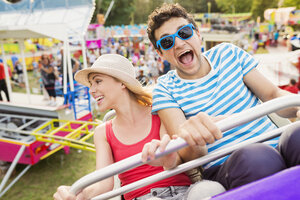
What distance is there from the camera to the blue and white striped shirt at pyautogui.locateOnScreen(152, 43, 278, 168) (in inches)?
57.9

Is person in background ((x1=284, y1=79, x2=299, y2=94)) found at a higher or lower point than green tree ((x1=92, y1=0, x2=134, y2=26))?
lower

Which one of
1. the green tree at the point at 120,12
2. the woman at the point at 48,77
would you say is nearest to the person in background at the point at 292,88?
the woman at the point at 48,77

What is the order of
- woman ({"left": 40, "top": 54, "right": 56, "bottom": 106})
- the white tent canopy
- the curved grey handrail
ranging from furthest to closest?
1. woman ({"left": 40, "top": 54, "right": 56, "bottom": 106})
2. the white tent canopy
3. the curved grey handrail

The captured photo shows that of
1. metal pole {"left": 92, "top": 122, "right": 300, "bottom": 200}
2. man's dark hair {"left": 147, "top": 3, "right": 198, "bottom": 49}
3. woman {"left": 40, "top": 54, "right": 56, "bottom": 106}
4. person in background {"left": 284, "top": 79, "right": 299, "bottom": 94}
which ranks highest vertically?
man's dark hair {"left": 147, "top": 3, "right": 198, "bottom": 49}

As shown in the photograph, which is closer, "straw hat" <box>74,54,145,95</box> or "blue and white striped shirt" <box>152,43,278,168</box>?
"blue and white striped shirt" <box>152,43,278,168</box>

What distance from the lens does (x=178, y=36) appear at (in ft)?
5.26

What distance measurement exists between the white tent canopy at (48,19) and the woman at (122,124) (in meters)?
3.77

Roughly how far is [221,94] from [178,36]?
442 millimetres

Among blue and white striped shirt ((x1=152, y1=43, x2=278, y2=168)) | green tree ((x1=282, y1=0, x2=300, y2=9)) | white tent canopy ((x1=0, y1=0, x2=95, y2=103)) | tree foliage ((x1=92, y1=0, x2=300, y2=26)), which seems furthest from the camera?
tree foliage ((x1=92, y1=0, x2=300, y2=26))

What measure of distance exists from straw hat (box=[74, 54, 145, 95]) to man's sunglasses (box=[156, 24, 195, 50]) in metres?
0.29

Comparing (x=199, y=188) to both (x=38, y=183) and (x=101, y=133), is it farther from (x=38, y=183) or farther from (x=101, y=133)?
(x=38, y=183)

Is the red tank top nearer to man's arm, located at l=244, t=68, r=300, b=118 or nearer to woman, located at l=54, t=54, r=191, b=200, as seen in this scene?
woman, located at l=54, t=54, r=191, b=200

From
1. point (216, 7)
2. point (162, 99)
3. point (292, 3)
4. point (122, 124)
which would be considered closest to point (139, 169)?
point (122, 124)

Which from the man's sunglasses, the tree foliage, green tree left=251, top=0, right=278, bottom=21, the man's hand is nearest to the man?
the man's sunglasses
